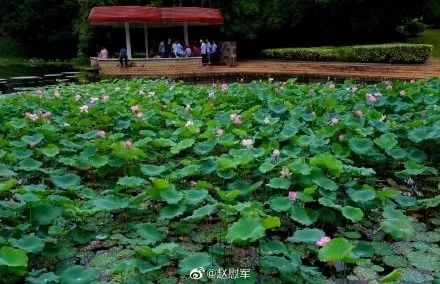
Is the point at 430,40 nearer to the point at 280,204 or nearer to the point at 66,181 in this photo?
the point at 280,204

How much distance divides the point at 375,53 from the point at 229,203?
47.1ft

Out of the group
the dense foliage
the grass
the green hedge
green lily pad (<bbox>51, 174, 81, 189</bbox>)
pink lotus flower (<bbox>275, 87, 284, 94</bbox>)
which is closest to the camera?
green lily pad (<bbox>51, 174, 81, 189</bbox>)

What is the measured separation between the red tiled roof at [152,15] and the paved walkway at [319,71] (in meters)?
1.84

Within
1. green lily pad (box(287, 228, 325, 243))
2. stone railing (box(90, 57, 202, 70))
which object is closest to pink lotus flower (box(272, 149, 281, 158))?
green lily pad (box(287, 228, 325, 243))

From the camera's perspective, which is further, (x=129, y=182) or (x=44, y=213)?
(x=129, y=182)

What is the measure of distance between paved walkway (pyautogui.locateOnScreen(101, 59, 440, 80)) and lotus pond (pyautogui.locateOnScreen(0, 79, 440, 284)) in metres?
8.27

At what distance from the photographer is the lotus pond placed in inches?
96.2

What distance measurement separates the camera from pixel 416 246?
286 cm

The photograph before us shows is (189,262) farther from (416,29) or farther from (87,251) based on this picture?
(416,29)

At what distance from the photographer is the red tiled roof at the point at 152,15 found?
17.3 m

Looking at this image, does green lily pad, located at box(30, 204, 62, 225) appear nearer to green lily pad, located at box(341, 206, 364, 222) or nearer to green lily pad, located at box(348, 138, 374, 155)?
green lily pad, located at box(341, 206, 364, 222)

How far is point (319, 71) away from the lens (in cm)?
1485

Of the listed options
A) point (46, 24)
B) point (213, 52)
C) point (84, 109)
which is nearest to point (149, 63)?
point (213, 52)

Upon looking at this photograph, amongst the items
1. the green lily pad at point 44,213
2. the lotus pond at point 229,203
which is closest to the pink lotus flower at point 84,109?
the lotus pond at point 229,203
